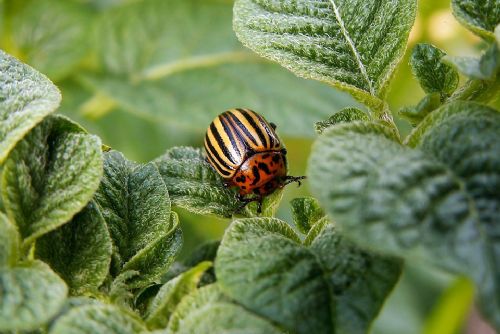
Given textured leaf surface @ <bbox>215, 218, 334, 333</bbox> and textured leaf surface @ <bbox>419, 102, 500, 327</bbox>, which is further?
textured leaf surface @ <bbox>215, 218, 334, 333</bbox>

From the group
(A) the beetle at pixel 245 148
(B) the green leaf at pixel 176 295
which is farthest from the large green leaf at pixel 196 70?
(B) the green leaf at pixel 176 295

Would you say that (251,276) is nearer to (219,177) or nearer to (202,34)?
(219,177)

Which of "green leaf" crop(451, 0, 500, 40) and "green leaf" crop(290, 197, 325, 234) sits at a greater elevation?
"green leaf" crop(451, 0, 500, 40)

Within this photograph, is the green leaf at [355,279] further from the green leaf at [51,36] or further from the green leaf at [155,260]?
the green leaf at [51,36]

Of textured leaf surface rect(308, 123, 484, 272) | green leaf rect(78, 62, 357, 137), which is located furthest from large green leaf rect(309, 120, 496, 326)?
green leaf rect(78, 62, 357, 137)

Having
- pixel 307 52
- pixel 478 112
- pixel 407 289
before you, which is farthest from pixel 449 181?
pixel 407 289

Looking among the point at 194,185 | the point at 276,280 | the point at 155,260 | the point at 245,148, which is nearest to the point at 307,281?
the point at 276,280

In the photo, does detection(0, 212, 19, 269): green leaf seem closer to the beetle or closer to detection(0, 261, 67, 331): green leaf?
detection(0, 261, 67, 331): green leaf
